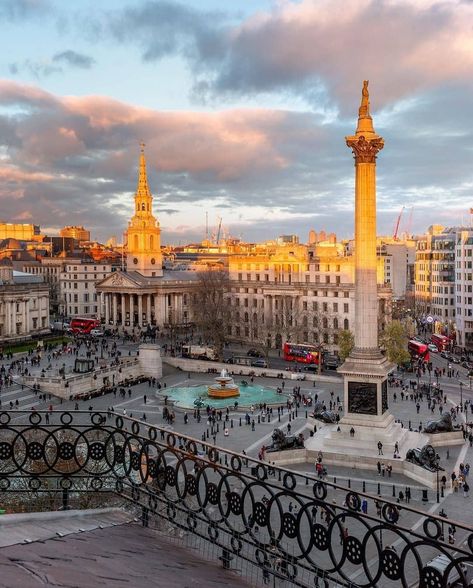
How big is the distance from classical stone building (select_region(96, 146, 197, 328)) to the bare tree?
5188 mm

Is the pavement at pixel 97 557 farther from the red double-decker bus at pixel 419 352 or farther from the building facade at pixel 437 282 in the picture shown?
the building facade at pixel 437 282

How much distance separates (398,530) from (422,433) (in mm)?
35372

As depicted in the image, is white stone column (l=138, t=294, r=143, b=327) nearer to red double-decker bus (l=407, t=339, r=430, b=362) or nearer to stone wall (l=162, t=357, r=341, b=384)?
stone wall (l=162, t=357, r=341, b=384)

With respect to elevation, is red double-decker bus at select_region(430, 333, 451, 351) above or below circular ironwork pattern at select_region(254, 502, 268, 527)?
below

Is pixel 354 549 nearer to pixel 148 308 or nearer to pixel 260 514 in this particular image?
pixel 260 514

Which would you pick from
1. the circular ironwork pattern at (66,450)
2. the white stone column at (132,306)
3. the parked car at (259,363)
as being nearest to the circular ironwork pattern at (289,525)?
the circular ironwork pattern at (66,450)

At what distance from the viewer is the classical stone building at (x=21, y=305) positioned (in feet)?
287

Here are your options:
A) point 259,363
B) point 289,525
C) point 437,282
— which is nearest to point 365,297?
point 259,363

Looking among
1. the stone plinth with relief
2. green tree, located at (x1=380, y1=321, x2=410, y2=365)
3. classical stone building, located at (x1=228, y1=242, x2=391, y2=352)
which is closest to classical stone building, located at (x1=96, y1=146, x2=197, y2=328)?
classical stone building, located at (x1=228, y1=242, x2=391, y2=352)

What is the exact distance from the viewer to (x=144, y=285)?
106 meters

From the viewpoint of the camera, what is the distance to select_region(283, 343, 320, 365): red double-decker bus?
74.2m

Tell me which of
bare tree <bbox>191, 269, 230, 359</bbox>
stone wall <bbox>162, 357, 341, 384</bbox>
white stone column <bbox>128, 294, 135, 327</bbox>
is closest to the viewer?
stone wall <bbox>162, 357, 341, 384</bbox>

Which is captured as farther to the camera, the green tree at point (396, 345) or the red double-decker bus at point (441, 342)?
the red double-decker bus at point (441, 342)

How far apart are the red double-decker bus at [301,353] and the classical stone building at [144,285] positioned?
3150cm
